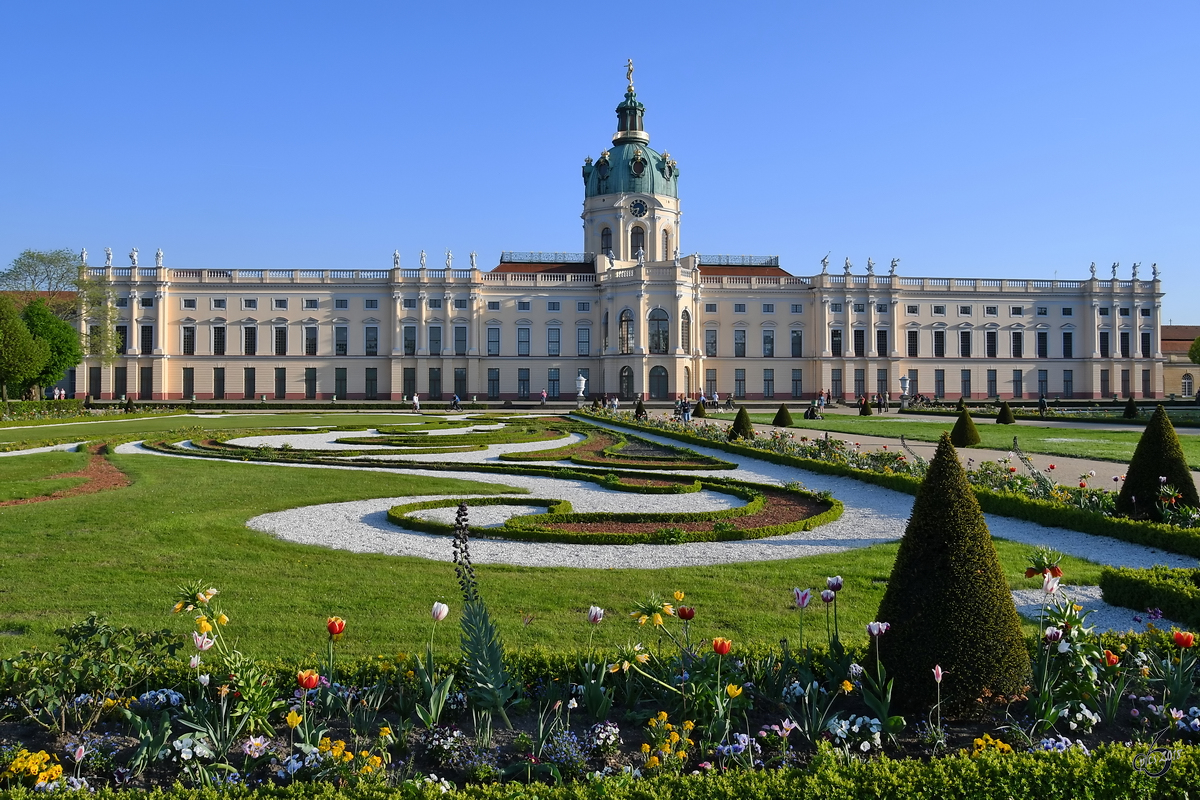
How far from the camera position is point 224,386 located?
6222cm

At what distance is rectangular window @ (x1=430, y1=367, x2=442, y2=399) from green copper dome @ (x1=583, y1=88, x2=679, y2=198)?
19813 millimetres

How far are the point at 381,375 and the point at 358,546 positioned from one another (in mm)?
54409

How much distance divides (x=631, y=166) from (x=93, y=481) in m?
57.7

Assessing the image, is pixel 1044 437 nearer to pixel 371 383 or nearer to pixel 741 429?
pixel 741 429

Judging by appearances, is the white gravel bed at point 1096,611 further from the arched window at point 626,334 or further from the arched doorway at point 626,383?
the arched window at point 626,334

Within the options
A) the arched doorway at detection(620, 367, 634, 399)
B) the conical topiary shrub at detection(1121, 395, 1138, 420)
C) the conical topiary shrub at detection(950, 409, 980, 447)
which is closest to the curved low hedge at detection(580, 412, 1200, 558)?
the conical topiary shrub at detection(950, 409, 980, 447)

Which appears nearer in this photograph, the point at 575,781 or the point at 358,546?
the point at 575,781

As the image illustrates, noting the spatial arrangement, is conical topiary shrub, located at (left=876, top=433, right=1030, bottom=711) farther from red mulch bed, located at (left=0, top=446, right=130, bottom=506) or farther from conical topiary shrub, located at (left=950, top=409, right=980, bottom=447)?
conical topiary shrub, located at (left=950, top=409, right=980, bottom=447)

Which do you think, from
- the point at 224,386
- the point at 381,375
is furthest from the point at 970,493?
the point at 224,386

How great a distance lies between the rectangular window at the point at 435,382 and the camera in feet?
205

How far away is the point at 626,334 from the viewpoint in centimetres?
6094

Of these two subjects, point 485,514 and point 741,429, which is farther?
point 741,429

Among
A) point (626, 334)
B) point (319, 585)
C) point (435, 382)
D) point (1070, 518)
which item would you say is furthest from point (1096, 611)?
point (435, 382)

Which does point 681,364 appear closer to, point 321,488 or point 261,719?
point 321,488
